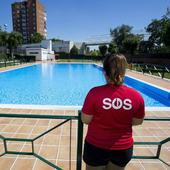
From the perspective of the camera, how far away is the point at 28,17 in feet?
271

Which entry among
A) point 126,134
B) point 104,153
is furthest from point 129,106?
point 104,153

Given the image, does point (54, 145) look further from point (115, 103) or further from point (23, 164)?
point (115, 103)

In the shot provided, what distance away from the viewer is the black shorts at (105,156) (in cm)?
147

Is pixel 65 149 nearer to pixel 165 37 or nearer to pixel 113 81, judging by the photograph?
pixel 113 81

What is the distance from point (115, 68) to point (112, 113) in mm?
328

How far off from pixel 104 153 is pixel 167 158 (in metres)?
2.21

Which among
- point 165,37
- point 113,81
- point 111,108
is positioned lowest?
point 111,108

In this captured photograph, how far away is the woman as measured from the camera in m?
1.34

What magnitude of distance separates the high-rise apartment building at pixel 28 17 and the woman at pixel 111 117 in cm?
8562

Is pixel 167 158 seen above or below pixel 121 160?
below

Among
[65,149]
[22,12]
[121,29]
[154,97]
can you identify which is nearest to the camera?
[65,149]

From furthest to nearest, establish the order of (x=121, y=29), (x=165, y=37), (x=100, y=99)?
(x=121, y=29) → (x=165, y=37) → (x=100, y=99)

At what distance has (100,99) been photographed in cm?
133

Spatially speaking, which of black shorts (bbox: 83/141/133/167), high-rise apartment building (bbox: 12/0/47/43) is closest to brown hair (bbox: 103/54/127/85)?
black shorts (bbox: 83/141/133/167)
